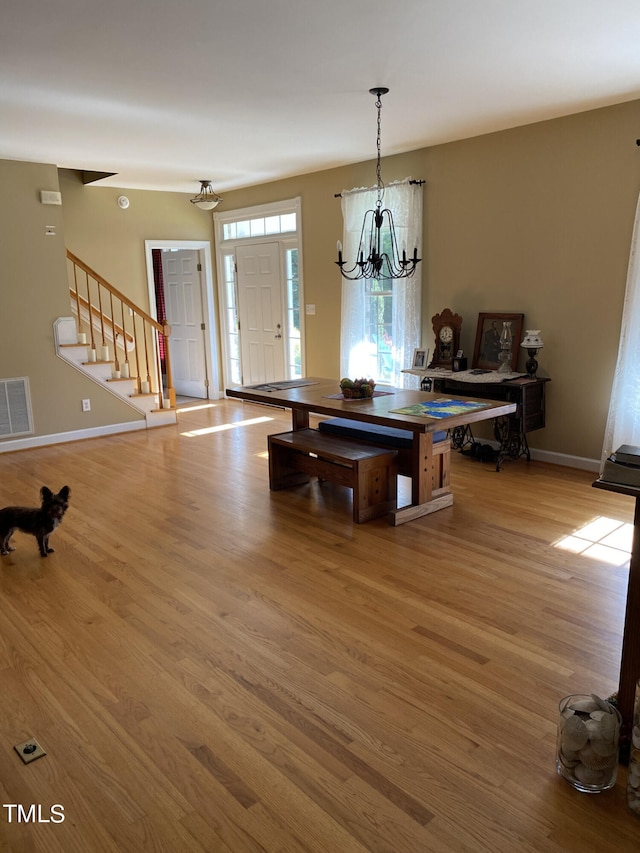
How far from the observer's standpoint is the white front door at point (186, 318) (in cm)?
838

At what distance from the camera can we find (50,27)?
289 centimetres

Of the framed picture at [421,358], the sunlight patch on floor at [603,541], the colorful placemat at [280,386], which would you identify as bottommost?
the sunlight patch on floor at [603,541]

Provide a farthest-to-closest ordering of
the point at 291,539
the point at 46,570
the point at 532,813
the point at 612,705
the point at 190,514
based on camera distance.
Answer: the point at 190,514 → the point at 291,539 → the point at 46,570 → the point at 612,705 → the point at 532,813

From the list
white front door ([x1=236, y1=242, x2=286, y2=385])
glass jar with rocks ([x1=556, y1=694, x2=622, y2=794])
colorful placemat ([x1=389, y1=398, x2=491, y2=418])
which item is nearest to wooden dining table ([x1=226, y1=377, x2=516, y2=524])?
colorful placemat ([x1=389, y1=398, x2=491, y2=418])

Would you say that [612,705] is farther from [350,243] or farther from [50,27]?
[350,243]

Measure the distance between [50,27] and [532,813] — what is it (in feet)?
11.8

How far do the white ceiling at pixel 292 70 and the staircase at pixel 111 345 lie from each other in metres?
1.48

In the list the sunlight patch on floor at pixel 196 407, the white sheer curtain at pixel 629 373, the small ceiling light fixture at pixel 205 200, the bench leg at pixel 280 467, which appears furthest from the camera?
the sunlight patch on floor at pixel 196 407

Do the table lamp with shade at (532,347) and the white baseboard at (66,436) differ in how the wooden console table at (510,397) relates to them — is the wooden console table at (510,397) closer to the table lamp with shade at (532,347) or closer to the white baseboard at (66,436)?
the table lamp with shade at (532,347)

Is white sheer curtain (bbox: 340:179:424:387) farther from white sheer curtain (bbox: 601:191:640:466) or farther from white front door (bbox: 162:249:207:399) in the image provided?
white front door (bbox: 162:249:207:399)

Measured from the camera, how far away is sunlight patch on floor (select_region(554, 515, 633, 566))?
3375 millimetres

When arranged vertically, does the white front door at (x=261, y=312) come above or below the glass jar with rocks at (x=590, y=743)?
above

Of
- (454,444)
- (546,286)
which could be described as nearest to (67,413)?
(454,444)

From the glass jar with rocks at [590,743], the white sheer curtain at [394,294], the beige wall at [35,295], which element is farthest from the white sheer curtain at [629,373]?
the beige wall at [35,295]
